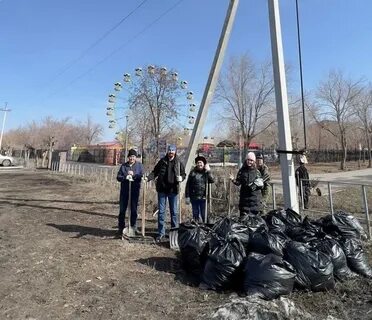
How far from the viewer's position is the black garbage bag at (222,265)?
4641 millimetres

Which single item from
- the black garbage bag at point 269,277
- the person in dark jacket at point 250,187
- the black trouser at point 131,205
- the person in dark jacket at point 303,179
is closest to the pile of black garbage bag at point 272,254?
the black garbage bag at point 269,277

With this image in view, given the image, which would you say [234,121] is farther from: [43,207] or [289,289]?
[289,289]

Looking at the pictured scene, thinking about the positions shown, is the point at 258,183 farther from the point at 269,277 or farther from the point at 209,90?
the point at 209,90

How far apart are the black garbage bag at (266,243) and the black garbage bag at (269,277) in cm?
26

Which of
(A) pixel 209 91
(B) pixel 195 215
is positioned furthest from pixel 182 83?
(B) pixel 195 215

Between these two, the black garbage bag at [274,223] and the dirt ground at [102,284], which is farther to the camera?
the black garbage bag at [274,223]

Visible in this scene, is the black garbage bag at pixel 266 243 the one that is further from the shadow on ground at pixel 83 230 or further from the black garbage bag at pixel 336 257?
the shadow on ground at pixel 83 230

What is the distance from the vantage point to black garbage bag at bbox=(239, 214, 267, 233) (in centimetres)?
556

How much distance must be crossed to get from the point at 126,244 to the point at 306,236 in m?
3.06

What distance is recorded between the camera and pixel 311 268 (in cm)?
450

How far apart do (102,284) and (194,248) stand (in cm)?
125

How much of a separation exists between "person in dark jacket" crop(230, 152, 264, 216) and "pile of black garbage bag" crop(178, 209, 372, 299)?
96 cm

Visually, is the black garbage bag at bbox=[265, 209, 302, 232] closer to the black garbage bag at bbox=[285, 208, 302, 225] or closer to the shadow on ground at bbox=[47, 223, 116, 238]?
the black garbage bag at bbox=[285, 208, 302, 225]

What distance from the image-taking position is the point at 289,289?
4.36 meters
